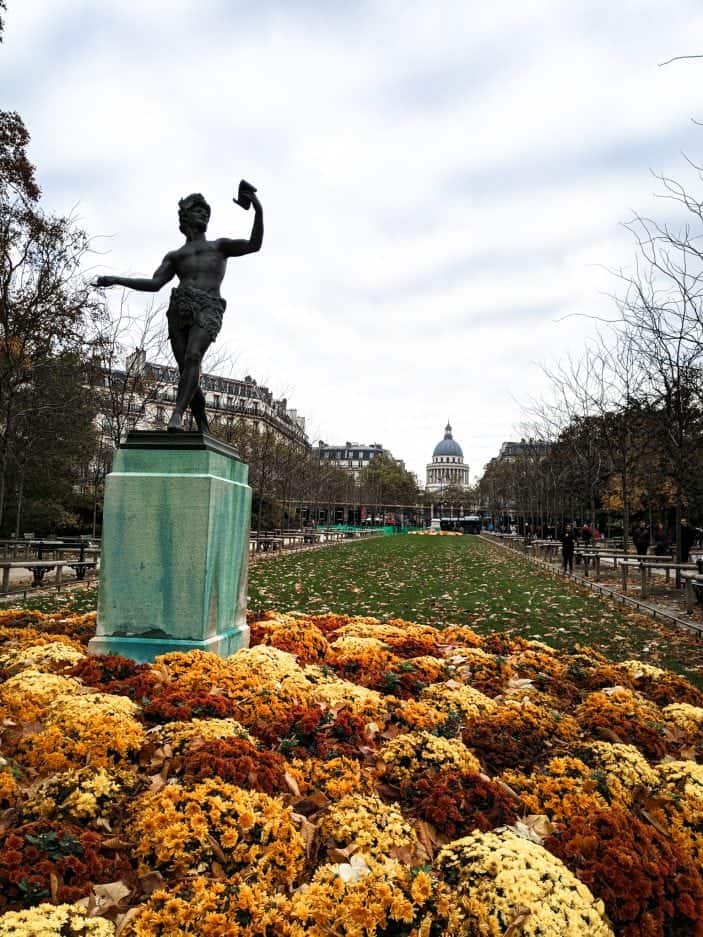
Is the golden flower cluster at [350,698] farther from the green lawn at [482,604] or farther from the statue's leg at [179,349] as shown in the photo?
the green lawn at [482,604]

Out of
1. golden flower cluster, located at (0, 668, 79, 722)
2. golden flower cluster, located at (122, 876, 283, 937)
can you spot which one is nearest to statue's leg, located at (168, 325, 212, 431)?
golden flower cluster, located at (0, 668, 79, 722)

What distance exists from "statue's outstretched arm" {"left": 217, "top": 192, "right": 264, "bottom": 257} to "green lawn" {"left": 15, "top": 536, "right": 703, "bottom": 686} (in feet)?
20.0

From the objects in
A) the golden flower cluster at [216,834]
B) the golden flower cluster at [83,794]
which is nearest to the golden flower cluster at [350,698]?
the golden flower cluster at [216,834]

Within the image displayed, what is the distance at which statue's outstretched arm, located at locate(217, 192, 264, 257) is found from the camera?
5.39m

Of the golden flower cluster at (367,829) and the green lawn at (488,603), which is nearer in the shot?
the golden flower cluster at (367,829)

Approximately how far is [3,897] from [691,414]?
17.2 m

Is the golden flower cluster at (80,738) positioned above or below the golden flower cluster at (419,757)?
above

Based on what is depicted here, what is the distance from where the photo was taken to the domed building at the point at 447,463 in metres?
169

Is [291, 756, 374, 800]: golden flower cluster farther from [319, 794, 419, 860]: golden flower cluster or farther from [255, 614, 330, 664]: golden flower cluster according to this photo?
[255, 614, 330, 664]: golden flower cluster

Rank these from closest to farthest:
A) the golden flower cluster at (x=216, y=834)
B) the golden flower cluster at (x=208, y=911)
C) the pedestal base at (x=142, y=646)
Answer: the golden flower cluster at (x=208, y=911) < the golden flower cluster at (x=216, y=834) < the pedestal base at (x=142, y=646)

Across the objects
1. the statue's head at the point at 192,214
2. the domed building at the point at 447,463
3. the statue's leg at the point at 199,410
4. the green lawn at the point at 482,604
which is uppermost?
the domed building at the point at 447,463

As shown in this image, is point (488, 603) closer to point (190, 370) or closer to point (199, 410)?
point (199, 410)

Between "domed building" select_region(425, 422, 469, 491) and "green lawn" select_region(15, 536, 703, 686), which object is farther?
"domed building" select_region(425, 422, 469, 491)

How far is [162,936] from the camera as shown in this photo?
194cm
